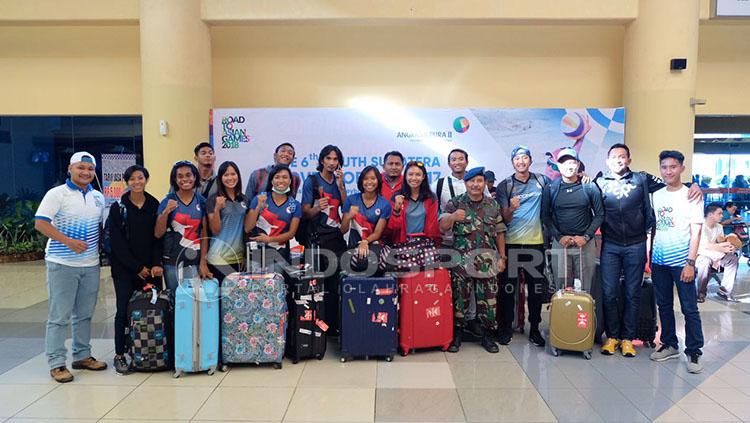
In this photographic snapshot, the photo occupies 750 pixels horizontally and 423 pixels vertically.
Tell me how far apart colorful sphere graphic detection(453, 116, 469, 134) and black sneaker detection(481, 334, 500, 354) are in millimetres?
3116

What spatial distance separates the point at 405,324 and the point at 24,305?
185 inches

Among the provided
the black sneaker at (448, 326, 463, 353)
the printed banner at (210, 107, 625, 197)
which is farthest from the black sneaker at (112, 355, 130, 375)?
the printed banner at (210, 107, 625, 197)

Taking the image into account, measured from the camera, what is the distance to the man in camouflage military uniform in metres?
4.22

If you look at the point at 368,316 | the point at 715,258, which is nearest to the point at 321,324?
the point at 368,316

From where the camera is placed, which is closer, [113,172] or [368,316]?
[368,316]

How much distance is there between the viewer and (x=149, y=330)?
366 cm

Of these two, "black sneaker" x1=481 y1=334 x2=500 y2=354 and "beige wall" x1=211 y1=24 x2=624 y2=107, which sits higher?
"beige wall" x1=211 y1=24 x2=624 y2=107

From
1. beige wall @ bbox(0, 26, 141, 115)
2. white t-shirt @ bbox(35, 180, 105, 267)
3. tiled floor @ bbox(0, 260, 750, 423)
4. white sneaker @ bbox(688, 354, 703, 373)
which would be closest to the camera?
tiled floor @ bbox(0, 260, 750, 423)

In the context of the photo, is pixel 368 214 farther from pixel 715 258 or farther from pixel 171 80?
pixel 715 258

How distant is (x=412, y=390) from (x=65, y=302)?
101 inches

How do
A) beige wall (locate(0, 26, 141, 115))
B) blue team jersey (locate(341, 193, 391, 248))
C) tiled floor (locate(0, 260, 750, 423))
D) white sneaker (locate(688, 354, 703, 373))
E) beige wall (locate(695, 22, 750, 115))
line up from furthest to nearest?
beige wall (locate(0, 26, 141, 115)), beige wall (locate(695, 22, 750, 115)), blue team jersey (locate(341, 193, 391, 248)), white sneaker (locate(688, 354, 703, 373)), tiled floor (locate(0, 260, 750, 423))

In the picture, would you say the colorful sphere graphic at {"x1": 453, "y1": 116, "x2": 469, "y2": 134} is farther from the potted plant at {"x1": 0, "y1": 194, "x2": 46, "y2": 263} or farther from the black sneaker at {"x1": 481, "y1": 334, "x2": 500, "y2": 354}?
the potted plant at {"x1": 0, "y1": 194, "x2": 46, "y2": 263}

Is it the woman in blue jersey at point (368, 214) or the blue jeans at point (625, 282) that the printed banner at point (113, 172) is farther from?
the blue jeans at point (625, 282)

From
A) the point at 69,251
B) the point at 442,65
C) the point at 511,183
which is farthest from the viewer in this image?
the point at 442,65
